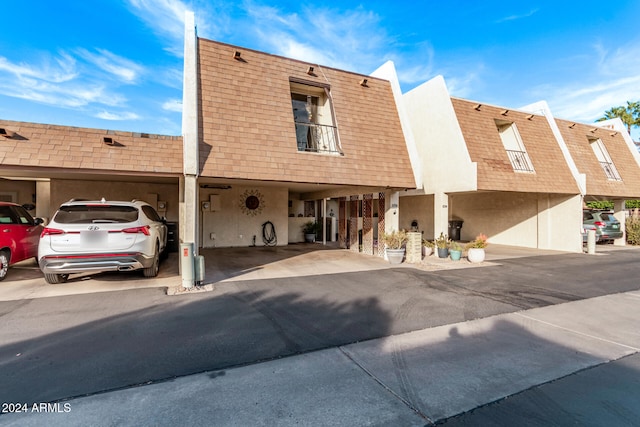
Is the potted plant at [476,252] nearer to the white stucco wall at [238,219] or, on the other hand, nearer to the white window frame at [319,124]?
the white window frame at [319,124]

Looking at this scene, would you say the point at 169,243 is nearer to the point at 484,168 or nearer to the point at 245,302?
the point at 245,302

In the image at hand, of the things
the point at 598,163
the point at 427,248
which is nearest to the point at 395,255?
the point at 427,248

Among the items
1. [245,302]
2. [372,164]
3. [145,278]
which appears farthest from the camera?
[372,164]

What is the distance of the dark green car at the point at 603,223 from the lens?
1526 cm

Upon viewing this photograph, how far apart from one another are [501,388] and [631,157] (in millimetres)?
20645

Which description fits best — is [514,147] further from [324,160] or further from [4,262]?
[4,262]

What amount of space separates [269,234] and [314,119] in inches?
221

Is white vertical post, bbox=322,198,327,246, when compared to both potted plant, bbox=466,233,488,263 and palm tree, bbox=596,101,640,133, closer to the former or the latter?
potted plant, bbox=466,233,488,263

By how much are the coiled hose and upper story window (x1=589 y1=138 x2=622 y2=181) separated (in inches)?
630

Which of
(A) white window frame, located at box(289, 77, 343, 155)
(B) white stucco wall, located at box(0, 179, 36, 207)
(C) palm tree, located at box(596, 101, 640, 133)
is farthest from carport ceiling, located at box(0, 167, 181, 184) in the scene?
(C) palm tree, located at box(596, 101, 640, 133)

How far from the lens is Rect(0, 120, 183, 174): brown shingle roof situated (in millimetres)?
6066

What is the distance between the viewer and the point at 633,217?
16.7 meters

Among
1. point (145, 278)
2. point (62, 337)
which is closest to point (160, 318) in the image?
point (62, 337)

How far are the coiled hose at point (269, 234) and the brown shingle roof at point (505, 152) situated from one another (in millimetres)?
8665
